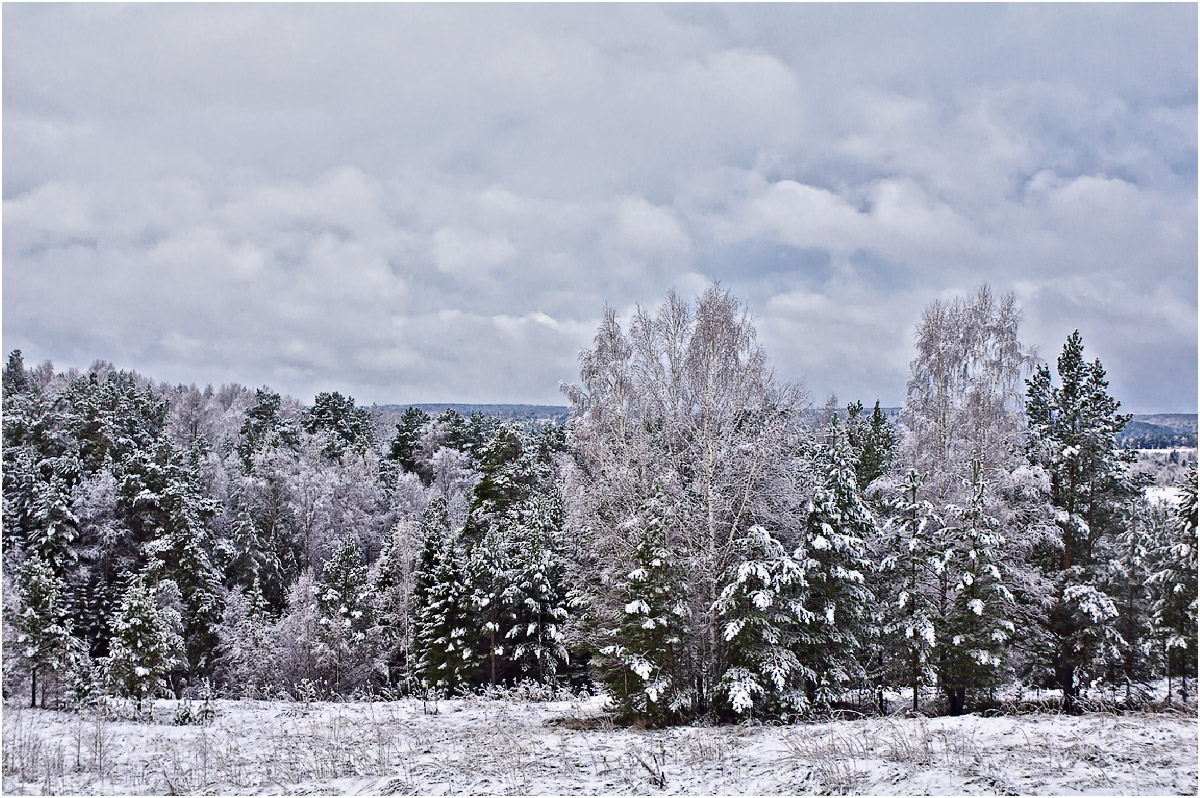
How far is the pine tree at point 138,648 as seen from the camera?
84.4ft

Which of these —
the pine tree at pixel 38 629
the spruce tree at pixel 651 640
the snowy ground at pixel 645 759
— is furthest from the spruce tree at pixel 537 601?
the pine tree at pixel 38 629

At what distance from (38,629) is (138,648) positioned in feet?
11.3

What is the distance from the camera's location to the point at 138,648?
26.7 metres

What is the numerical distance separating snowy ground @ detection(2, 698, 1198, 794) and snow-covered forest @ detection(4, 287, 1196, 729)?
8.71 feet

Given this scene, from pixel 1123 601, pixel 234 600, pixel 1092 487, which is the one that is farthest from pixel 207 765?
pixel 234 600

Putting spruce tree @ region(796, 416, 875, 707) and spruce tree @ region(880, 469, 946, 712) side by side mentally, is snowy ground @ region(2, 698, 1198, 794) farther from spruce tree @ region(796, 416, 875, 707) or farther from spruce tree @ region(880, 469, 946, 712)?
spruce tree @ region(880, 469, 946, 712)

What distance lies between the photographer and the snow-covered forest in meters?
15.1

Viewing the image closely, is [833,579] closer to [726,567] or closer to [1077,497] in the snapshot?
[726,567]

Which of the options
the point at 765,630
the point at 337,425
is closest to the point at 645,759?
the point at 765,630

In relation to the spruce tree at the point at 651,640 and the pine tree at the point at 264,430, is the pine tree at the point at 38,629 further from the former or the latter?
the pine tree at the point at 264,430

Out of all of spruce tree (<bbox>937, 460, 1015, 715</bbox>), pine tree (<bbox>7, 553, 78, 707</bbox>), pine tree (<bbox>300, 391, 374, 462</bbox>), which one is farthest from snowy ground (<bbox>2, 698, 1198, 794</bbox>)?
pine tree (<bbox>300, 391, 374, 462</bbox>)

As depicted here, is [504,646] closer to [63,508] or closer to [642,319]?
[642,319]

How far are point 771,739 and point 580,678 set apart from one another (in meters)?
19.2

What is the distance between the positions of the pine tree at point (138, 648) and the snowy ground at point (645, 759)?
13.5 m
